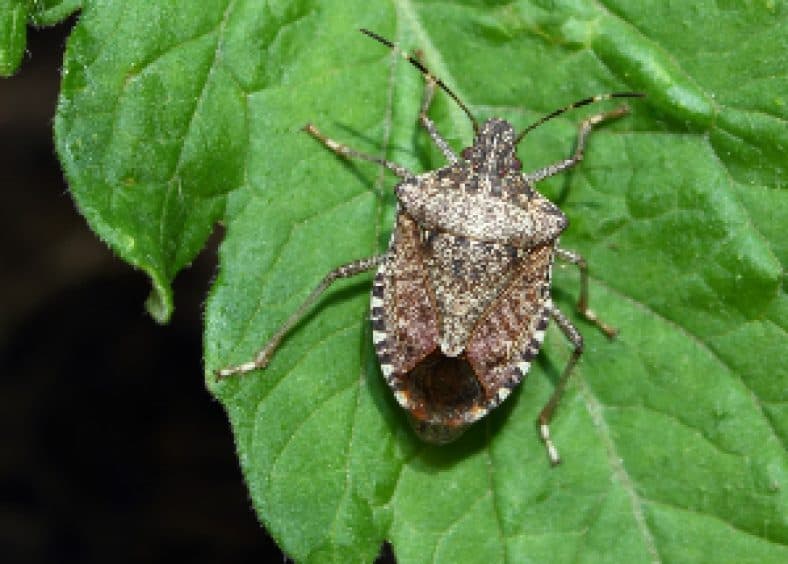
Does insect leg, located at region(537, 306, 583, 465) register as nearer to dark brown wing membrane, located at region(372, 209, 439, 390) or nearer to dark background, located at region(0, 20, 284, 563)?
dark brown wing membrane, located at region(372, 209, 439, 390)

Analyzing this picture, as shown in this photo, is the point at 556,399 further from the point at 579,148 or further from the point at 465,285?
the point at 579,148

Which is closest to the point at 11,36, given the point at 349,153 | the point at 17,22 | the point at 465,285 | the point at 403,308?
the point at 17,22

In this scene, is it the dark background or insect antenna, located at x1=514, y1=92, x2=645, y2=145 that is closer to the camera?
insect antenna, located at x1=514, y1=92, x2=645, y2=145

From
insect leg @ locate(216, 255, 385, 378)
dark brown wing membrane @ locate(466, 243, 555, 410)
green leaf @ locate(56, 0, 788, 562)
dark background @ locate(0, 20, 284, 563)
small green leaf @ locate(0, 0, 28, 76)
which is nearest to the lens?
small green leaf @ locate(0, 0, 28, 76)

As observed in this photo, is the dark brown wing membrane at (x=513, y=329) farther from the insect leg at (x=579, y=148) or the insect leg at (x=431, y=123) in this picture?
the insect leg at (x=431, y=123)

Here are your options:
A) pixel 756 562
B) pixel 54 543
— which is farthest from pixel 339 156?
pixel 54 543

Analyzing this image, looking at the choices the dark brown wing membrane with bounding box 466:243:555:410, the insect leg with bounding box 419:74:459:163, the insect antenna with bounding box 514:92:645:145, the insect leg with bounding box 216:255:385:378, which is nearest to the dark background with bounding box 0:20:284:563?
the insect leg with bounding box 216:255:385:378

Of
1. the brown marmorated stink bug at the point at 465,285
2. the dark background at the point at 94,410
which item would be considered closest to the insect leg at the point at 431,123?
the brown marmorated stink bug at the point at 465,285
